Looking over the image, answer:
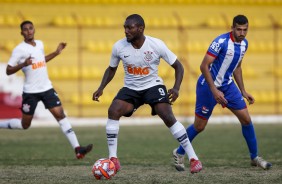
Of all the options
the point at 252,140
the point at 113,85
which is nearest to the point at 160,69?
the point at 113,85

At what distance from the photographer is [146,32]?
1066 inches

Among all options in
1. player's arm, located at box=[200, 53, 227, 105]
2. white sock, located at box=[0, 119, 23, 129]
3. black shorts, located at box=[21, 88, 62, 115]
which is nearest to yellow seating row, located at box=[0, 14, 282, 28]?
white sock, located at box=[0, 119, 23, 129]

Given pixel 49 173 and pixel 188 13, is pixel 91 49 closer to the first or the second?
pixel 188 13

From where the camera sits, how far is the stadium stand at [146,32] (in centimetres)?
2603

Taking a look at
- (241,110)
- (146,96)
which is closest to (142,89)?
(146,96)

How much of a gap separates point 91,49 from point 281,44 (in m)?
7.60

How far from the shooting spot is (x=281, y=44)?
28109 millimetres

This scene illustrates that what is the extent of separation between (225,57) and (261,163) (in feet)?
5.72

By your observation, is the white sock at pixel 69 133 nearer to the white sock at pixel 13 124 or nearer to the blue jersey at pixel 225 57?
the white sock at pixel 13 124

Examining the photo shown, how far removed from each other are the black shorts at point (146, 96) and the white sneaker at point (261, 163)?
1.82m

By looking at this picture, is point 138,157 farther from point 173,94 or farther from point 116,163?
point 173,94

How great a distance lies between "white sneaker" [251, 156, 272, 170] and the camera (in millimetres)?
10797

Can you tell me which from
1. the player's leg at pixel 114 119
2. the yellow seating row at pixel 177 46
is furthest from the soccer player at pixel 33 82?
the yellow seating row at pixel 177 46

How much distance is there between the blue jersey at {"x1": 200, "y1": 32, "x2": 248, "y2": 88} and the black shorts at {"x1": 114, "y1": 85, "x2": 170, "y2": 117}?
1.14 meters
